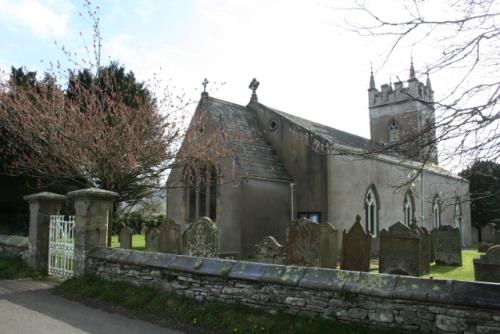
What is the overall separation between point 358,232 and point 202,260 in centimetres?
445

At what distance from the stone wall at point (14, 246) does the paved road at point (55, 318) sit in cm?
305

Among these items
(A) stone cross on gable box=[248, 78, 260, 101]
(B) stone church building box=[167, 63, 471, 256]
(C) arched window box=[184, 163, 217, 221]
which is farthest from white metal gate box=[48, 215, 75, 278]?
(A) stone cross on gable box=[248, 78, 260, 101]

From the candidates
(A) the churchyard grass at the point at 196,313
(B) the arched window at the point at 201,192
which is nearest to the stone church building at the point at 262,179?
(B) the arched window at the point at 201,192

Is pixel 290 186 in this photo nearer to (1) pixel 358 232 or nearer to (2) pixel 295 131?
(2) pixel 295 131

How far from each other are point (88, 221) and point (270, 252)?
4971 millimetres

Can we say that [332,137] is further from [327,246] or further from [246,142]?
[327,246]

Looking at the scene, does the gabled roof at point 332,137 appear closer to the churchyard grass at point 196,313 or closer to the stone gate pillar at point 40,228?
the churchyard grass at point 196,313

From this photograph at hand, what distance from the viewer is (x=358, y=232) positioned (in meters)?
10.1

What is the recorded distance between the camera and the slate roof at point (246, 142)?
1833 centimetres

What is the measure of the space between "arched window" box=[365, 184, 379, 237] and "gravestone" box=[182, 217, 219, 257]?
37.5ft

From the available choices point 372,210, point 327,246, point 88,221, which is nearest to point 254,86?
point 372,210

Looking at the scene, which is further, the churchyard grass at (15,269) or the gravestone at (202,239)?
the gravestone at (202,239)

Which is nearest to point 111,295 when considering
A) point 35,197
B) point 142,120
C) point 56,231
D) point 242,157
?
point 56,231

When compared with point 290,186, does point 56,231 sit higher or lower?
lower
